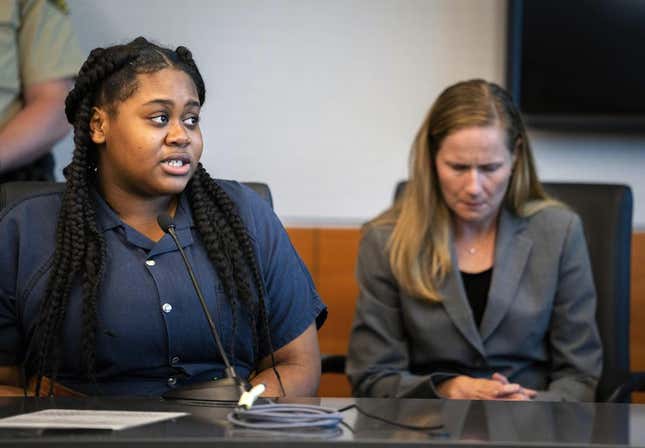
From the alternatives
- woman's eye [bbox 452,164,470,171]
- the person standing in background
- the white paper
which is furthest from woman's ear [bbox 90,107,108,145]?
woman's eye [bbox 452,164,470,171]

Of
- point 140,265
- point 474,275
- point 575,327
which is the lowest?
point 575,327

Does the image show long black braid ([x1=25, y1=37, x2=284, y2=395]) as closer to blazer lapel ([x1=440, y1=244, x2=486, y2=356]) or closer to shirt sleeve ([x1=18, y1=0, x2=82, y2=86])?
blazer lapel ([x1=440, y1=244, x2=486, y2=356])

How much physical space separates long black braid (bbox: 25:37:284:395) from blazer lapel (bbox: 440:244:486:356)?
660 millimetres

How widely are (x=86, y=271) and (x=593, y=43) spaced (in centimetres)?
189

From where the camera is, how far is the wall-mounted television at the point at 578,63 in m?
3.16

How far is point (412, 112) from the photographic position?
3283 mm

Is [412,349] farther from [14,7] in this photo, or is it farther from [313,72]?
[14,7]

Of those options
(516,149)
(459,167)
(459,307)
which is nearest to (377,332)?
(459,307)

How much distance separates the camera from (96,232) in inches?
72.6

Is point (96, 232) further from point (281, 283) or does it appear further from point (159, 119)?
point (281, 283)

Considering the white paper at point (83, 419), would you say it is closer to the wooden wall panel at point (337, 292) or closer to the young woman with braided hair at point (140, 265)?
the young woman with braided hair at point (140, 265)

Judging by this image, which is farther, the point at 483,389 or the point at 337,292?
the point at 337,292

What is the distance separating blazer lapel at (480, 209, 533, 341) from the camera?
2.49 metres

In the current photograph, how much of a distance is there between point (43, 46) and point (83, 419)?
1617 millimetres
